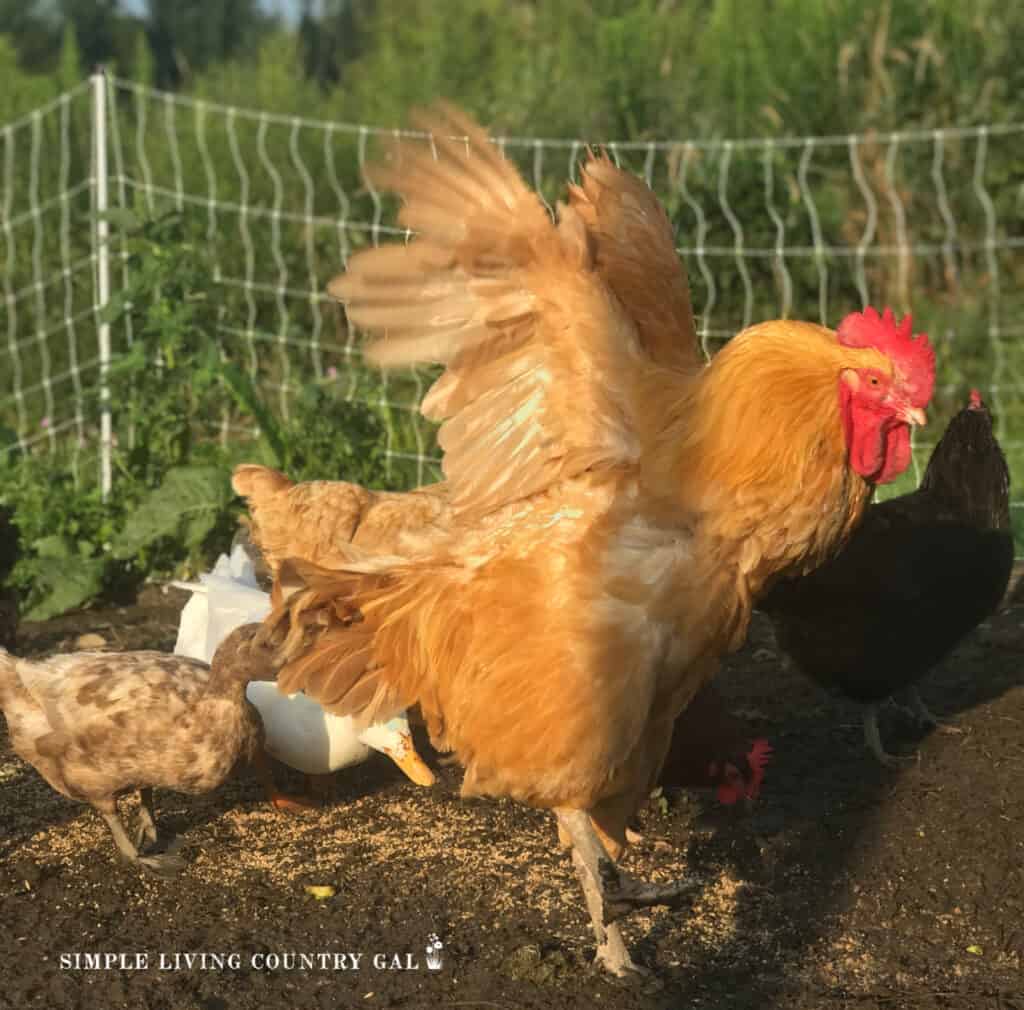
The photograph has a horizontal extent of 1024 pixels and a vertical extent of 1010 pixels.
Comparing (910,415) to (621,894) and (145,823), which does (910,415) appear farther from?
(145,823)

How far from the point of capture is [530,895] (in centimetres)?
430

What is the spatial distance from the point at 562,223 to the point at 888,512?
1.98 metres

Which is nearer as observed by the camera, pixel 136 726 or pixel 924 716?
pixel 136 726

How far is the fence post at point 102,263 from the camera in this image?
746 centimetres

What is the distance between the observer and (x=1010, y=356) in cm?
1040

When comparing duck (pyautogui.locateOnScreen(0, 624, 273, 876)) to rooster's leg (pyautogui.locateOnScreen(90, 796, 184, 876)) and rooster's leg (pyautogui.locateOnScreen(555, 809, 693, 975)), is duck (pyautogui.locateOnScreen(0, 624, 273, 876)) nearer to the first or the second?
rooster's leg (pyautogui.locateOnScreen(90, 796, 184, 876))

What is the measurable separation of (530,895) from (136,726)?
1.27 m

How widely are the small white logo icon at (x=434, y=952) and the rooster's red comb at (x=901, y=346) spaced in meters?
1.88

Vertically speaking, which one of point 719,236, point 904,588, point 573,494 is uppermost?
point 573,494

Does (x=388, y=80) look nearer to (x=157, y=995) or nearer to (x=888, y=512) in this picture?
(x=888, y=512)

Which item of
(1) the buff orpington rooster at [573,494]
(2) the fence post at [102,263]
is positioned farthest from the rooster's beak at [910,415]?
(2) the fence post at [102,263]

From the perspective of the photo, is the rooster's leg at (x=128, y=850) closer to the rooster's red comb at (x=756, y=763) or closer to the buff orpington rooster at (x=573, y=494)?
the buff orpington rooster at (x=573, y=494)

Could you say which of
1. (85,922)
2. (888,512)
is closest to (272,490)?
(85,922)

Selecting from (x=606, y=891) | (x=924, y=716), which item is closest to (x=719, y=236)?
(x=924, y=716)
